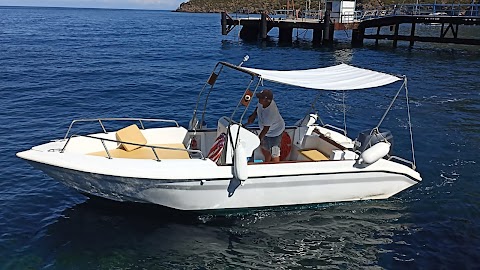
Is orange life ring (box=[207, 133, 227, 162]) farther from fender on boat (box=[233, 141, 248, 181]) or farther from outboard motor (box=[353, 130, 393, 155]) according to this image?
outboard motor (box=[353, 130, 393, 155])

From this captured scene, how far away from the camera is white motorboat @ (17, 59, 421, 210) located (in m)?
7.45

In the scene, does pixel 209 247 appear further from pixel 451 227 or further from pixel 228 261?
pixel 451 227

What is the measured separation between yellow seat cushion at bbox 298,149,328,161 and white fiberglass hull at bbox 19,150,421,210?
822 mm

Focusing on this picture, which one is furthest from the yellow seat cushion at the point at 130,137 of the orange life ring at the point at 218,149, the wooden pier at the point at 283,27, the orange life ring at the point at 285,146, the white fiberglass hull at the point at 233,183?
the wooden pier at the point at 283,27

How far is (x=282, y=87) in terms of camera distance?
852 inches

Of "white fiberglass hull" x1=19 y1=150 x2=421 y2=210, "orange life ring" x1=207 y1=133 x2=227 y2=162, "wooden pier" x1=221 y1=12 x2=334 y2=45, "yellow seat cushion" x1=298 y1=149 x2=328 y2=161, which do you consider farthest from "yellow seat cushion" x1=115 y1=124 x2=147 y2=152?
"wooden pier" x1=221 y1=12 x2=334 y2=45

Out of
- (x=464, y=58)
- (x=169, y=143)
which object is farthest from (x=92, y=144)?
(x=464, y=58)

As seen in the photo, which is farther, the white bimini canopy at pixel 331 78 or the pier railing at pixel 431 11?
the pier railing at pixel 431 11

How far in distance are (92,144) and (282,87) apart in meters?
Result: 14.1

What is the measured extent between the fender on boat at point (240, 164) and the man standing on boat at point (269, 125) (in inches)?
45.2

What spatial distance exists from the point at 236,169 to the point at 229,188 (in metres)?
0.47

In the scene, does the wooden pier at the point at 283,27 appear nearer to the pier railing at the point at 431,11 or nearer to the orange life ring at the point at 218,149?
the pier railing at the point at 431,11

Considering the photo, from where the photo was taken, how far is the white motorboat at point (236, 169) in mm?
7453

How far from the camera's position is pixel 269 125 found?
8492mm
